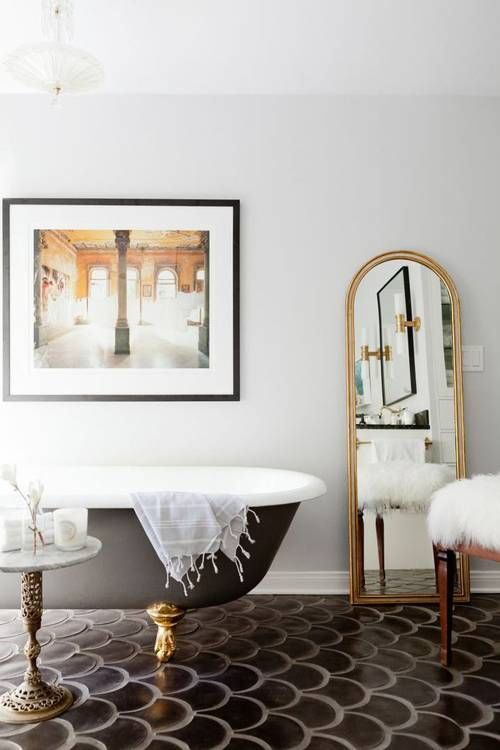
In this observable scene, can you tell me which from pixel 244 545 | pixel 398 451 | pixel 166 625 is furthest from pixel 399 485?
pixel 166 625

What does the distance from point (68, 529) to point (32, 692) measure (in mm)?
545

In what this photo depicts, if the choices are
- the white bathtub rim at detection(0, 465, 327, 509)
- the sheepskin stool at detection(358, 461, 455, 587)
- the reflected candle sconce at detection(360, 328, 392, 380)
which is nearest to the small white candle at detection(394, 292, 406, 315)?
the reflected candle sconce at detection(360, 328, 392, 380)

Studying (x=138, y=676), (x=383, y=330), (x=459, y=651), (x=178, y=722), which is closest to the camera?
(x=178, y=722)

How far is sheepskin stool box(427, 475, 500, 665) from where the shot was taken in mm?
2160

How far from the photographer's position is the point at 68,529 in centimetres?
196

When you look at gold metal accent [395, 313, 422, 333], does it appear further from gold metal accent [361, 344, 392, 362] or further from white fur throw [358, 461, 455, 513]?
white fur throw [358, 461, 455, 513]

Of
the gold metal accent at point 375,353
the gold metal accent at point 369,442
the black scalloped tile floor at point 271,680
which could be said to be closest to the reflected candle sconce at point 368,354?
the gold metal accent at point 375,353

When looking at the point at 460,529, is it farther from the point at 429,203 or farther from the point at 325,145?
the point at 325,145

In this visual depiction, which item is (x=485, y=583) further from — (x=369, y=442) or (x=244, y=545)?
(x=244, y=545)

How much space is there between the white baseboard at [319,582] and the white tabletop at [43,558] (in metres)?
1.43

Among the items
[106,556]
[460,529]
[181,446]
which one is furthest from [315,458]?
[106,556]

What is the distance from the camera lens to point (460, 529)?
7.44ft

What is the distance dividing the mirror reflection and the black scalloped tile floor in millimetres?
243

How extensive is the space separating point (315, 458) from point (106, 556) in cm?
132
